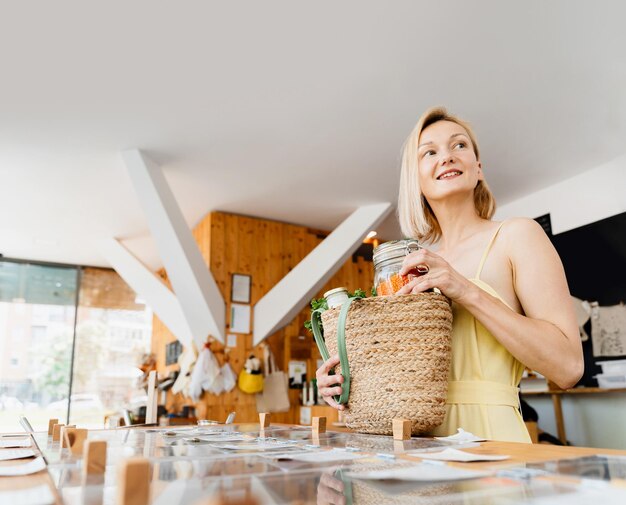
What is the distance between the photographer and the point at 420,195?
1.09 metres

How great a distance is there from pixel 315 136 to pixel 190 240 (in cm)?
121

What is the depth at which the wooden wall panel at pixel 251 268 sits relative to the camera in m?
4.71

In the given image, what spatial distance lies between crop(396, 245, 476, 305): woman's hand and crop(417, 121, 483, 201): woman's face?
10.2 inches

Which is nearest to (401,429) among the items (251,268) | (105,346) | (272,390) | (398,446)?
(398,446)

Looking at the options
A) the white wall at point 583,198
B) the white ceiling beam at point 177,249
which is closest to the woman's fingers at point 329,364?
the white ceiling beam at point 177,249

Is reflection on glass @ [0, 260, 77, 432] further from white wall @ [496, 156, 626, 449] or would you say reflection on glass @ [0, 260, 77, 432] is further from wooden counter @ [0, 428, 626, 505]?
wooden counter @ [0, 428, 626, 505]

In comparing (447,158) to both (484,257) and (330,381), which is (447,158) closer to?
(484,257)

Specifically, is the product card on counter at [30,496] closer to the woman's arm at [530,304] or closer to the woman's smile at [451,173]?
the woman's arm at [530,304]

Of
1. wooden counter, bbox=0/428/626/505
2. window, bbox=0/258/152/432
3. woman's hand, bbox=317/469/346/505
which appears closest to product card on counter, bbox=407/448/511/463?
wooden counter, bbox=0/428/626/505

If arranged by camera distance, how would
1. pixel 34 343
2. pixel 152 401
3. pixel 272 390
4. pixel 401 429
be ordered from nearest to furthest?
pixel 401 429 < pixel 152 401 < pixel 272 390 < pixel 34 343

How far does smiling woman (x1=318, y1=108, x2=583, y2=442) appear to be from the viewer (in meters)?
0.79

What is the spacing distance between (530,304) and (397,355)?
25 cm

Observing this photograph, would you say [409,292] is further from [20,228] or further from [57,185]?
[20,228]

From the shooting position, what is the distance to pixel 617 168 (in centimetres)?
386
